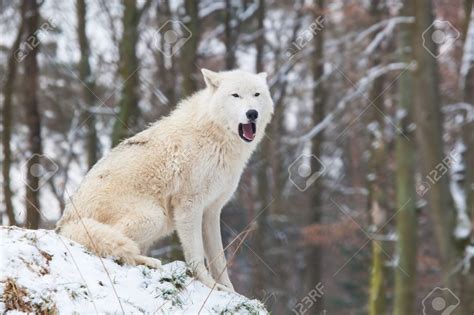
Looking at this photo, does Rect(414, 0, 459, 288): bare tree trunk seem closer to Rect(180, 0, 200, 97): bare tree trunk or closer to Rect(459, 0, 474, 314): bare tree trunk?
Rect(459, 0, 474, 314): bare tree trunk

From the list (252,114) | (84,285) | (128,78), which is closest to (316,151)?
(128,78)

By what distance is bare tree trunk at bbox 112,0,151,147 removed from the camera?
13.6 meters

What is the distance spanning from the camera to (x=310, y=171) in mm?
18531

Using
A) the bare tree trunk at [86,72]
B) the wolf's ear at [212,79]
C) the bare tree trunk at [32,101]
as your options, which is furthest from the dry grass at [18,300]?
the bare tree trunk at [86,72]

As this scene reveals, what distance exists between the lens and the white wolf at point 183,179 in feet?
19.5

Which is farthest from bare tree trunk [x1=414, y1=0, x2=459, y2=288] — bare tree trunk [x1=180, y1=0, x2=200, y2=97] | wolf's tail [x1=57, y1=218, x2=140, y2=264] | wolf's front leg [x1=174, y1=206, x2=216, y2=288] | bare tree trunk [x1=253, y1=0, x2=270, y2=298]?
bare tree trunk [x1=253, y1=0, x2=270, y2=298]

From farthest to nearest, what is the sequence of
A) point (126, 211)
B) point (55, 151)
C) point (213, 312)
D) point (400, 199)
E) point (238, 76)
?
1. point (55, 151)
2. point (400, 199)
3. point (238, 76)
4. point (126, 211)
5. point (213, 312)

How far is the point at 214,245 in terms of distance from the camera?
6395 mm

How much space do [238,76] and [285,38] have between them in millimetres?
15088

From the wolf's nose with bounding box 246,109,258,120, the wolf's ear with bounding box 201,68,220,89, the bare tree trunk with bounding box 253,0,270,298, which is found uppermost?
the wolf's ear with bounding box 201,68,220,89

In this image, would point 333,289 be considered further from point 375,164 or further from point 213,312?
point 213,312

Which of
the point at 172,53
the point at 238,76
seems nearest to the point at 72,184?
the point at 172,53

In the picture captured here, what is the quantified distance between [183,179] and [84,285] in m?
1.68

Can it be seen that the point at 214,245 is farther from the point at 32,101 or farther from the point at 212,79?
the point at 32,101
